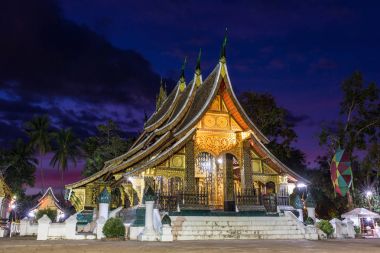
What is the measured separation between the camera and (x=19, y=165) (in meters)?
42.1

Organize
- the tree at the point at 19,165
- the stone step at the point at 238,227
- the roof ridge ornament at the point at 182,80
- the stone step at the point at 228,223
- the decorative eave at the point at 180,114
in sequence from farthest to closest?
1. the tree at the point at 19,165
2. the roof ridge ornament at the point at 182,80
3. the decorative eave at the point at 180,114
4. the stone step at the point at 228,223
5. the stone step at the point at 238,227

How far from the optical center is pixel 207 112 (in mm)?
16438

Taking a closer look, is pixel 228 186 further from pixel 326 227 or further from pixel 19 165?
pixel 19 165

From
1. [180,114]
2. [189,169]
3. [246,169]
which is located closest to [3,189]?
[180,114]

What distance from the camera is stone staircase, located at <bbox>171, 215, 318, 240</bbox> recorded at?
482 inches

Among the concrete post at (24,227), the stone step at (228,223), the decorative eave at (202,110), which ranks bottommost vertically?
the concrete post at (24,227)

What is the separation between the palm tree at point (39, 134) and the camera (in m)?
43.6

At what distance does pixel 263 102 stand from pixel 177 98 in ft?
32.4

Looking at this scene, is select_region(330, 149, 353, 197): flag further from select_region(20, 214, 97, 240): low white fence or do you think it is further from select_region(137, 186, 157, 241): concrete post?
select_region(20, 214, 97, 240): low white fence

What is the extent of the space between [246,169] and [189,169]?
2.65 m

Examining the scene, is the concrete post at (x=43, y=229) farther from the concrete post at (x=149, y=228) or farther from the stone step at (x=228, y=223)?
the stone step at (x=228, y=223)

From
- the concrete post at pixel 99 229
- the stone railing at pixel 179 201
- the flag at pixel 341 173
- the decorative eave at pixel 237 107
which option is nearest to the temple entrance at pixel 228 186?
the stone railing at pixel 179 201

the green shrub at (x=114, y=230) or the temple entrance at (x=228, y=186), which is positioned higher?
the temple entrance at (x=228, y=186)

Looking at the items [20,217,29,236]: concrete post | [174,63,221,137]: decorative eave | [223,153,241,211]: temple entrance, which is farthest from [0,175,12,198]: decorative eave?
[223,153,241,211]: temple entrance
